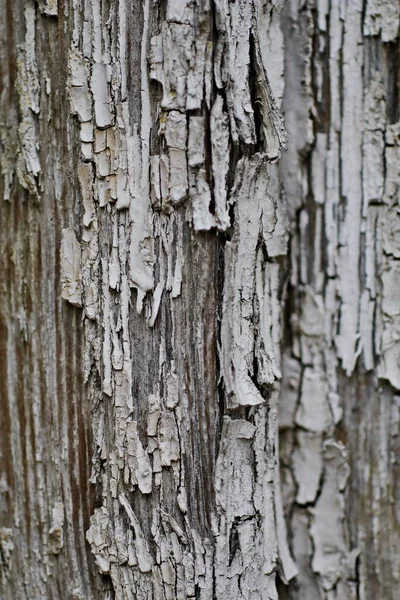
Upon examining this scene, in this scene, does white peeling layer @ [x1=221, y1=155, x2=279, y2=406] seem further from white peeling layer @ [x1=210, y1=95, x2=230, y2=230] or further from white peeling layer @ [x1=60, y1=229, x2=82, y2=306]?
white peeling layer @ [x1=60, y1=229, x2=82, y2=306]

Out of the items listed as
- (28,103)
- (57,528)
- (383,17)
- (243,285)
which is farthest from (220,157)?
(57,528)

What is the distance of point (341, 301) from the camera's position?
0.96 meters

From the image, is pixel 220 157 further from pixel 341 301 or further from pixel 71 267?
pixel 341 301

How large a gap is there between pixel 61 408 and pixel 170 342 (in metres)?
0.20

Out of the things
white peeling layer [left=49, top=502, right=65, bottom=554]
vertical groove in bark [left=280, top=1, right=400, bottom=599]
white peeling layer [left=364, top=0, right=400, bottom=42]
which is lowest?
white peeling layer [left=49, top=502, right=65, bottom=554]

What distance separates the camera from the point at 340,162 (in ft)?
3.09

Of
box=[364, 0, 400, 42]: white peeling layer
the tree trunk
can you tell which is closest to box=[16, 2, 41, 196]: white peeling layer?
the tree trunk

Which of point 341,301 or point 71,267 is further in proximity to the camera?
point 341,301

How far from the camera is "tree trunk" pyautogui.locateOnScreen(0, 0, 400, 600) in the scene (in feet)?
2.43

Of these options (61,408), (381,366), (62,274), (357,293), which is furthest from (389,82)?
(61,408)

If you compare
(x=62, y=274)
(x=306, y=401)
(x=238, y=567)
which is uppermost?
(x=62, y=274)

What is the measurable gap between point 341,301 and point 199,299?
31 centimetres

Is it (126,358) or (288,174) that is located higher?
(288,174)

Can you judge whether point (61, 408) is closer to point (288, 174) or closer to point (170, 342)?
point (170, 342)
